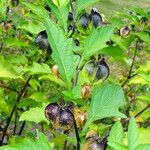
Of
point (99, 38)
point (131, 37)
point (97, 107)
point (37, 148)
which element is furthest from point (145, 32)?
point (37, 148)

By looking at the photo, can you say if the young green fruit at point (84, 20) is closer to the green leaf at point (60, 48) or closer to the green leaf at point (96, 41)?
the green leaf at point (96, 41)

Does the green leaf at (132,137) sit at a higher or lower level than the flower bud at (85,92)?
lower

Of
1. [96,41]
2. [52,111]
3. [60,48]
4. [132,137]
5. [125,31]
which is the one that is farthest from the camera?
[125,31]

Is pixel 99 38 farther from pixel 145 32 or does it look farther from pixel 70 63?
pixel 145 32

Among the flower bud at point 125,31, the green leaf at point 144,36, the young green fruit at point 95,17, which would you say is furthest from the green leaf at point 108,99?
the flower bud at point 125,31

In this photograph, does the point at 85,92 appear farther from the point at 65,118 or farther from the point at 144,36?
the point at 144,36

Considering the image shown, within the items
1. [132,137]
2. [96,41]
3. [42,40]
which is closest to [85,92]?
[96,41]

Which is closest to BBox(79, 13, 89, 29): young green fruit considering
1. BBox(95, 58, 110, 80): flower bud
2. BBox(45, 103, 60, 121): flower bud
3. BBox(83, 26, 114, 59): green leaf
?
BBox(95, 58, 110, 80): flower bud

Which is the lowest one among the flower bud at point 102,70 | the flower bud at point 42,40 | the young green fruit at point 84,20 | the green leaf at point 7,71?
the green leaf at point 7,71
